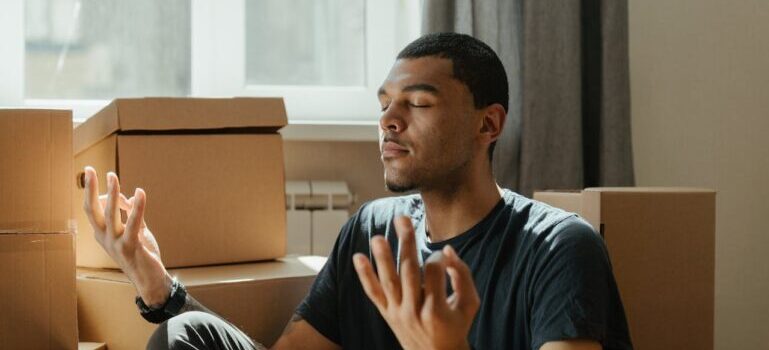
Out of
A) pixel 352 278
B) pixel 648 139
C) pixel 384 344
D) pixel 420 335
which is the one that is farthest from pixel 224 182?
pixel 648 139

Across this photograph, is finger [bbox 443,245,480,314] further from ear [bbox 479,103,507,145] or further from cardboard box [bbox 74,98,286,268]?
cardboard box [bbox 74,98,286,268]

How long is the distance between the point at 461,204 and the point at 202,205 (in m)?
0.56

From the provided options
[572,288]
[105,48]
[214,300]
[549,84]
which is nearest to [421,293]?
[572,288]

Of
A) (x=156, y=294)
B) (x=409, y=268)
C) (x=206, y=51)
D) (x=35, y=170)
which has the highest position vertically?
(x=206, y=51)

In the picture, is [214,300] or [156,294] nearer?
[156,294]

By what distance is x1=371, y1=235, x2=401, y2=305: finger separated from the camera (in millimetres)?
970

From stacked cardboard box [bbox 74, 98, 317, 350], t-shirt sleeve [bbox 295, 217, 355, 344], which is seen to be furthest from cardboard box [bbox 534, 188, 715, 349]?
stacked cardboard box [bbox 74, 98, 317, 350]

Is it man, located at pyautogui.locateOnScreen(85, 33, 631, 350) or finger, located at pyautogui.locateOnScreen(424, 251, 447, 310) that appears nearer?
finger, located at pyautogui.locateOnScreen(424, 251, 447, 310)

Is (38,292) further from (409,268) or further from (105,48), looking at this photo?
(105,48)

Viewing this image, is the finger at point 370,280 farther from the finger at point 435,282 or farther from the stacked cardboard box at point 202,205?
the stacked cardboard box at point 202,205

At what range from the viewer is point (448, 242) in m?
1.47

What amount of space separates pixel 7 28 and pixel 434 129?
4.86ft

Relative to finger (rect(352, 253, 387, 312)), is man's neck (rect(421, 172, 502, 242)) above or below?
above

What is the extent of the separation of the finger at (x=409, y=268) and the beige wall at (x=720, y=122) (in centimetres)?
168
